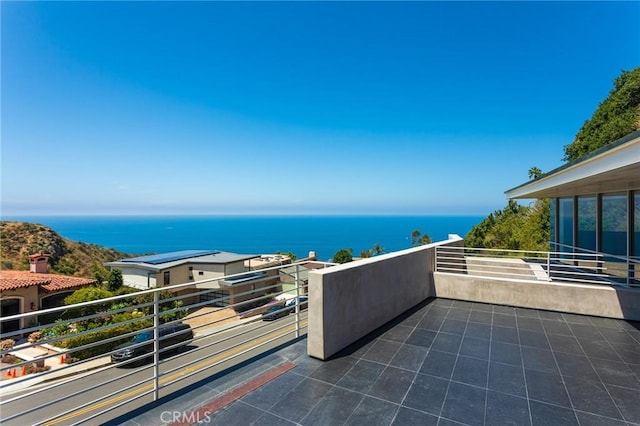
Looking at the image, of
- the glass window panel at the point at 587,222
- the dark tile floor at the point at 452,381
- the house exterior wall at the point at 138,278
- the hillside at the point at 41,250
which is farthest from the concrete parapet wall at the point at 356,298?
the hillside at the point at 41,250

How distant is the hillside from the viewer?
3267cm

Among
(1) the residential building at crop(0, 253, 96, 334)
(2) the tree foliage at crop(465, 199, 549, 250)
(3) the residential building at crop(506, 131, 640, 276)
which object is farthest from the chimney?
(2) the tree foliage at crop(465, 199, 549, 250)

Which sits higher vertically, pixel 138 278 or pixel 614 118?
pixel 614 118

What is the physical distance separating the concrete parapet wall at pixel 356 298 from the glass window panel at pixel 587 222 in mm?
6154

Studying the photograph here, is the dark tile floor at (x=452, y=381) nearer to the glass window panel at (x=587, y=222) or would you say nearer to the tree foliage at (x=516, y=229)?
the glass window panel at (x=587, y=222)

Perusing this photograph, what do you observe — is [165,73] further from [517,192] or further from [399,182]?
[399,182]

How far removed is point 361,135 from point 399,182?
68.5ft

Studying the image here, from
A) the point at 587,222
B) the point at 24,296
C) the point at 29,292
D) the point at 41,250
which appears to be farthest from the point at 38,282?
the point at 587,222

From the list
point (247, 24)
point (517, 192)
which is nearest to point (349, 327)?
point (517, 192)

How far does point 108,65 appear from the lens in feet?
48.1

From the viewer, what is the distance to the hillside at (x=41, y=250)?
1286 inches

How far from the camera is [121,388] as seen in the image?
7016 millimetres

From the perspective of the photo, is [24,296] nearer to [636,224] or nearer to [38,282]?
[38,282]

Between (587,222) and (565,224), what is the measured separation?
1.87 m
